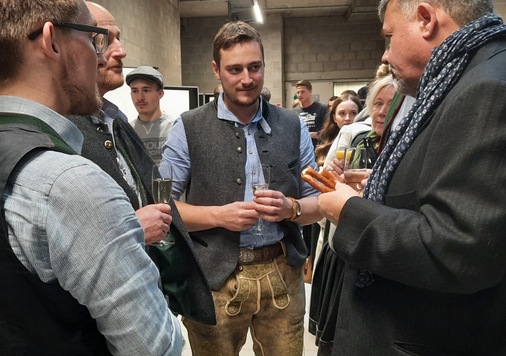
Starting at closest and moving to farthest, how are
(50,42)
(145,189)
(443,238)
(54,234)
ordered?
(54,234) → (50,42) → (443,238) → (145,189)

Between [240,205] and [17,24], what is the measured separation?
1.13 metres

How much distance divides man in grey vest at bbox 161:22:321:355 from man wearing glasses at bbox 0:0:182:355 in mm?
1002

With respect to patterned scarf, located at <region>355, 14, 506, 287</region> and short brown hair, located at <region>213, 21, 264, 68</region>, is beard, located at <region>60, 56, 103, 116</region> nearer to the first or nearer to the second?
patterned scarf, located at <region>355, 14, 506, 287</region>

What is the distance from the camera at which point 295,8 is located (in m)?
13.1

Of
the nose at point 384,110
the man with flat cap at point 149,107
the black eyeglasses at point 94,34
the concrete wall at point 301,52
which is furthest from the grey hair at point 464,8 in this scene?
the concrete wall at point 301,52

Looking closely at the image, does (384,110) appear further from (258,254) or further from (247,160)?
(258,254)

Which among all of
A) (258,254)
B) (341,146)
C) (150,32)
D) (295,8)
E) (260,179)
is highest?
(295,8)

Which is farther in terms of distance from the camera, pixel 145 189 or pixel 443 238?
pixel 145 189

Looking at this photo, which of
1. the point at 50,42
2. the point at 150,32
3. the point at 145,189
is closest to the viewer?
the point at 50,42

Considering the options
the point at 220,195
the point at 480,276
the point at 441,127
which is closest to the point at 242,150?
the point at 220,195

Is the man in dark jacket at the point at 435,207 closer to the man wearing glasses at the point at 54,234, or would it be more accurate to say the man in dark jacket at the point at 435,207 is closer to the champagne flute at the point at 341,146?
the champagne flute at the point at 341,146

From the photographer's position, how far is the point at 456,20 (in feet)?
3.97

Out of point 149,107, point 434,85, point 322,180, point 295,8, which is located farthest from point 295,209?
point 295,8

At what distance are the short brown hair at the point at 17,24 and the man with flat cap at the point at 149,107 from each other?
3573 mm
